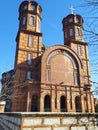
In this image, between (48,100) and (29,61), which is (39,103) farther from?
(29,61)

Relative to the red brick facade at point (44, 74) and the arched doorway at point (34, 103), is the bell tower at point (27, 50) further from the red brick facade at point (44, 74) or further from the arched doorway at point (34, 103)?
the arched doorway at point (34, 103)

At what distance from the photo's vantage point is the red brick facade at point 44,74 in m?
25.0

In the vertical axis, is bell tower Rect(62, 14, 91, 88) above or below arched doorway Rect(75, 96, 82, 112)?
above

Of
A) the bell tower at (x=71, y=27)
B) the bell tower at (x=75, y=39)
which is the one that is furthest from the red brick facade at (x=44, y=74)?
the bell tower at (x=71, y=27)

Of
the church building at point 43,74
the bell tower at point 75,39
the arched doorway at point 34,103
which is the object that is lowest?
the arched doorway at point 34,103

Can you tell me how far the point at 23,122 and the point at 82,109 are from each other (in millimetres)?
24243

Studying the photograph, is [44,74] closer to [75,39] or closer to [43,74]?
[43,74]

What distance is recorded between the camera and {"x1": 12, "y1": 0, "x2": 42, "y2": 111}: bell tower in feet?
82.6

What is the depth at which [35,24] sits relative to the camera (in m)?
32.4

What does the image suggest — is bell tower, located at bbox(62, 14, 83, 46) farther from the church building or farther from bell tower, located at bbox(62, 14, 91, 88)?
the church building

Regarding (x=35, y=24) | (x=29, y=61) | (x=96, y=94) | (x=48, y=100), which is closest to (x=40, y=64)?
(x=29, y=61)

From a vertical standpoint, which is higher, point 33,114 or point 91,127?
point 33,114

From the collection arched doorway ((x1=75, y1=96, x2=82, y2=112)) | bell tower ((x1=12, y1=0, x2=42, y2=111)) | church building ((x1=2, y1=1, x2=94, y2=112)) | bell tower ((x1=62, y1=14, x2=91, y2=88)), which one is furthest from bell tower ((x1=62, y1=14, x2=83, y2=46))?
arched doorway ((x1=75, y1=96, x2=82, y2=112))

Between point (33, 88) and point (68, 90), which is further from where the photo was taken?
point (68, 90)
